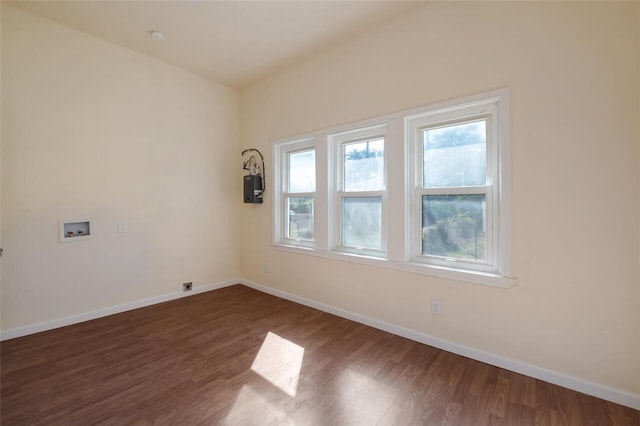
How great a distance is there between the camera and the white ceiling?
2.38m

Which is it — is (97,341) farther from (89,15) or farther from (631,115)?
(631,115)

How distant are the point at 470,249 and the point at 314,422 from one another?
1702 mm

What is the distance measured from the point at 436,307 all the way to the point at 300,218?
195 cm

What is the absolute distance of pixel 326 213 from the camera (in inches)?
123

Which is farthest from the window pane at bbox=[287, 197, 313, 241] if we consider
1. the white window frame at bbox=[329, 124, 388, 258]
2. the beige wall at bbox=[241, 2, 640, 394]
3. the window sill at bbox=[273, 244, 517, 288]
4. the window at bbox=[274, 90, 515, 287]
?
the beige wall at bbox=[241, 2, 640, 394]

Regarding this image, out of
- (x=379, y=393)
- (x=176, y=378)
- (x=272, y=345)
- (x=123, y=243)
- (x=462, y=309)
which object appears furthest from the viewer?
(x=123, y=243)

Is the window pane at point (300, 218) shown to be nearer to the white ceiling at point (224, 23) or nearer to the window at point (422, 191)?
the window at point (422, 191)

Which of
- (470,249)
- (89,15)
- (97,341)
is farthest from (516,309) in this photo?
(89,15)

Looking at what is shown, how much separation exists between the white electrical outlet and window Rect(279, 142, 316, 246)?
62.1 inches

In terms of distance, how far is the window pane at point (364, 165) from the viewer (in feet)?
9.23

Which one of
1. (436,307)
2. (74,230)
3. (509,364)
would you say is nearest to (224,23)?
(74,230)

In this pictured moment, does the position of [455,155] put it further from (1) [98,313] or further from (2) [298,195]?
(1) [98,313]

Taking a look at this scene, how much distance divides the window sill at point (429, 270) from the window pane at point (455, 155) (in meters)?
0.72

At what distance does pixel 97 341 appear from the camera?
8.00 feet
